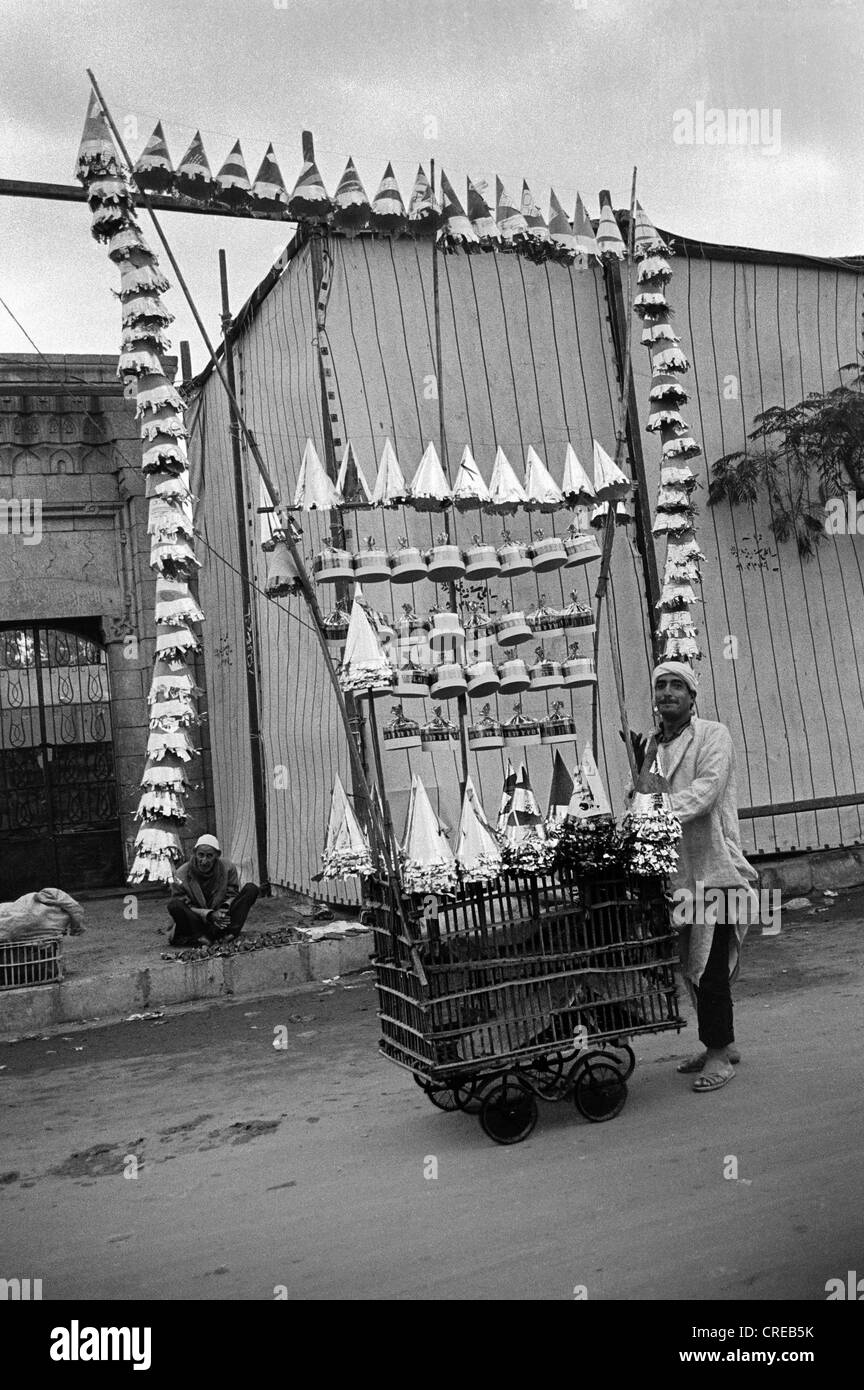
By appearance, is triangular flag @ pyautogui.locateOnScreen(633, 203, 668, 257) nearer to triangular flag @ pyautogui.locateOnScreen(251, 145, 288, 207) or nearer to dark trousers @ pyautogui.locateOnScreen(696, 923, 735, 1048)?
triangular flag @ pyautogui.locateOnScreen(251, 145, 288, 207)

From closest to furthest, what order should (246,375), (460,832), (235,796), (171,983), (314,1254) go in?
(314,1254), (460,832), (171,983), (246,375), (235,796)

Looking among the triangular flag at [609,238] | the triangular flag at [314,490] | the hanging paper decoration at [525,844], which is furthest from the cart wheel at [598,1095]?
the triangular flag at [609,238]

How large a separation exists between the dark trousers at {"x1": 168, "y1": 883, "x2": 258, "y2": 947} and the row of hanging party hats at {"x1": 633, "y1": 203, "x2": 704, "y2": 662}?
3.28 metres

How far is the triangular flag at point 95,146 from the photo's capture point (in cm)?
649

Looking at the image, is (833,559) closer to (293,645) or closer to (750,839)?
(750,839)

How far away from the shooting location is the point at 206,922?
7.77m

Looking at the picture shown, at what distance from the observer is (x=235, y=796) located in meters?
10.5

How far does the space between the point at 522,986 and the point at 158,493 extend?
14.2 feet

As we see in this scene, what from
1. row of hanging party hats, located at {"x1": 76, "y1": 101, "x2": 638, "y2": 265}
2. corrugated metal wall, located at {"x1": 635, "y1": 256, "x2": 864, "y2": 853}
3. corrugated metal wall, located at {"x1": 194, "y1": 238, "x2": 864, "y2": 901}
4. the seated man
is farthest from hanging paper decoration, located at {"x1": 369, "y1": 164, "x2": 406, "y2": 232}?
the seated man

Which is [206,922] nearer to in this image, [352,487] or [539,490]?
[352,487]

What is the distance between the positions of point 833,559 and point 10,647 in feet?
23.7

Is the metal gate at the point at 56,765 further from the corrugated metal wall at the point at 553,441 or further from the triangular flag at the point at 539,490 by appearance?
the triangular flag at the point at 539,490
